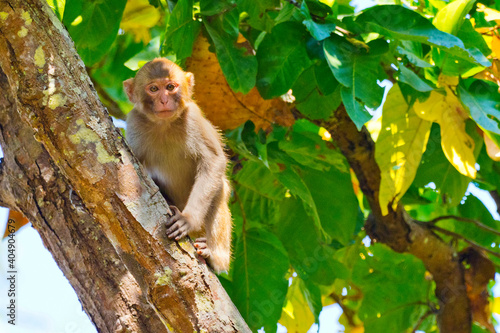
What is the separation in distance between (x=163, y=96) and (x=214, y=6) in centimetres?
76

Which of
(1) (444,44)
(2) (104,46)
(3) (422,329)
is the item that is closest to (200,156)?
(2) (104,46)

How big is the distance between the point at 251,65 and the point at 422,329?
3.95 meters

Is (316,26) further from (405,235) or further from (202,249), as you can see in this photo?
(405,235)

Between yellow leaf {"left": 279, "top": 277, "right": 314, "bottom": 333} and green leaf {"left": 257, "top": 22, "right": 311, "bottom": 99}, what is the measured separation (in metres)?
2.23

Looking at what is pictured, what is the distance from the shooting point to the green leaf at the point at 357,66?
393cm

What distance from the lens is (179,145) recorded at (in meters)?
4.77

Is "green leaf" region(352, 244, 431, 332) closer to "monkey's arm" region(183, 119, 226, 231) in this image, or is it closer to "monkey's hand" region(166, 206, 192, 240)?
"monkey's arm" region(183, 119, 226, 231)

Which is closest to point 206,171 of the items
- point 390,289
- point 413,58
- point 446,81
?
point 413,58

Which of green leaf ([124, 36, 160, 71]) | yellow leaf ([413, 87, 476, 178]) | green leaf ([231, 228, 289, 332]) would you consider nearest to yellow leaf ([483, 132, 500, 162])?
yellow leaf ([413, 87, 476, 178])

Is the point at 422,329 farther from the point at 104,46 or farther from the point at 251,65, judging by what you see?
the point at 104,46

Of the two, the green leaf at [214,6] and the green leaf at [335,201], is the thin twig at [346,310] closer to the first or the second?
the green leaf at [335,201]

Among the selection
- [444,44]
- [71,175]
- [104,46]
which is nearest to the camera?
[71,175]

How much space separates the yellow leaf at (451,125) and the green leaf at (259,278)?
4.98ft

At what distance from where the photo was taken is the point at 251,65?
4.47 m
